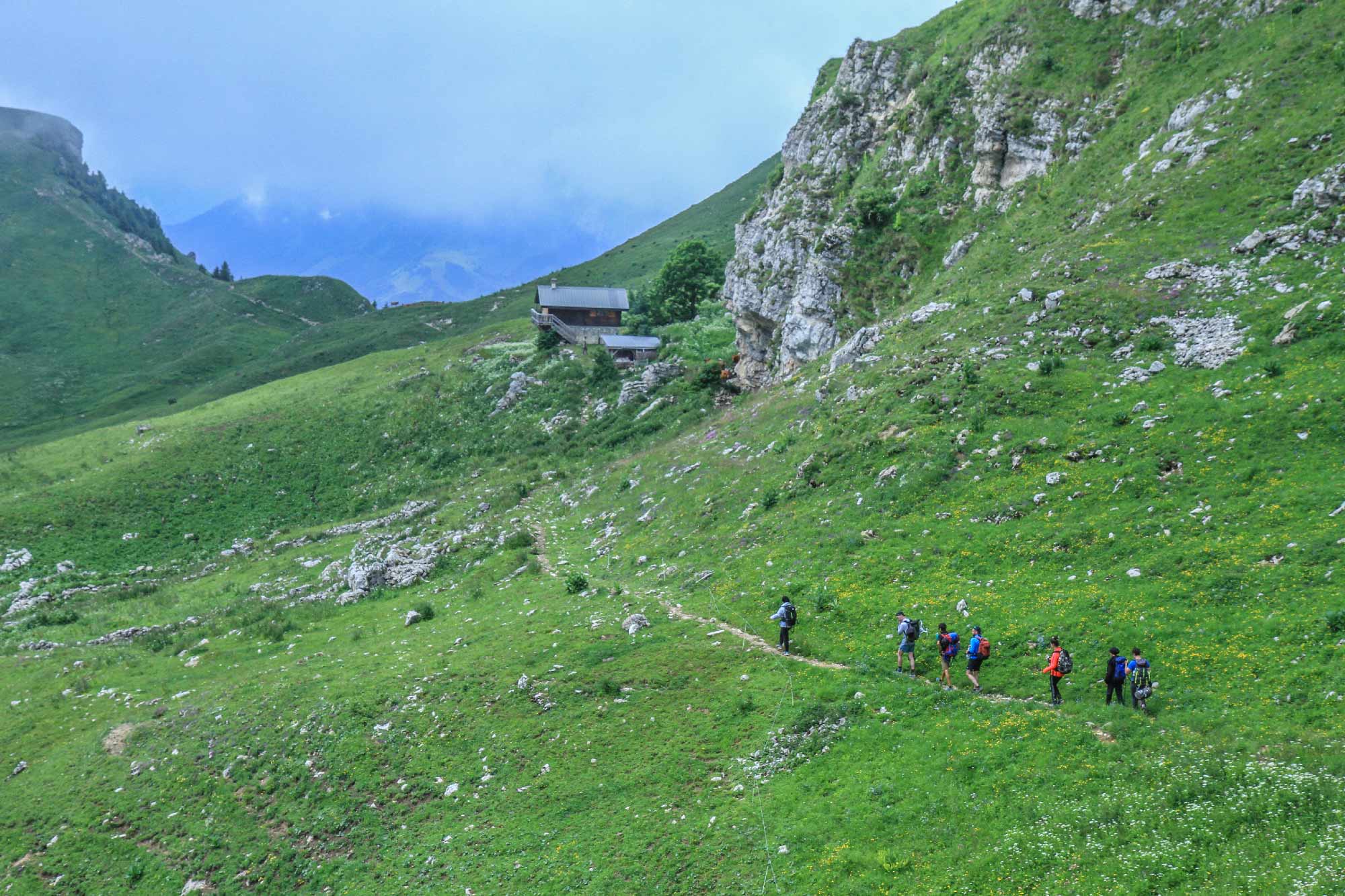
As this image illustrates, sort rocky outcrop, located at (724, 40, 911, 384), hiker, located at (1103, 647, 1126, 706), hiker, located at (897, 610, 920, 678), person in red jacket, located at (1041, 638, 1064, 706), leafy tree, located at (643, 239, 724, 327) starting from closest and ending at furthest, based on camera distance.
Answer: hiker, located at (1103, 647, 1126, 706), person in red jacket, located at (1041, 638, 1064, 706), hiker, located at (897, 610, 920, 678), rocky outcrop, located at (724, 40, 911, 384), leafy tree, located at (643, 239, 724, 327)

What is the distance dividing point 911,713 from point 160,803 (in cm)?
2774

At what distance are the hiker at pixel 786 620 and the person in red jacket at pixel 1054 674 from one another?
8330 millimetres

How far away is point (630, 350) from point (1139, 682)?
230ft

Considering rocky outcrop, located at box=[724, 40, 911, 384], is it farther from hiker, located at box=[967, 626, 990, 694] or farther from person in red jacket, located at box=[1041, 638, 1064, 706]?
person in red jacket, located at box=[1041, 638, 1064, 706]

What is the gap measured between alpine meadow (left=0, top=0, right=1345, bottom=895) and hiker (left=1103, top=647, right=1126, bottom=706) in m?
0.48

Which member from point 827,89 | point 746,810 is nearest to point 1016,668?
point 746,810

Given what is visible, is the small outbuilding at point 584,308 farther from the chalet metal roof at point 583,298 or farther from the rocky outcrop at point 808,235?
the rocky outcrop at point 808,235

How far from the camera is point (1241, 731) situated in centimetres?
1636

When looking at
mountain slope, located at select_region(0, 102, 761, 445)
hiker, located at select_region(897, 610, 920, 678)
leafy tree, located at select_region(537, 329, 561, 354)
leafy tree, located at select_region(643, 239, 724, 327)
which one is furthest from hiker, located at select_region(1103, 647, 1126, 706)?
mountain slope, located at select_region(0, 102, 761, 445)

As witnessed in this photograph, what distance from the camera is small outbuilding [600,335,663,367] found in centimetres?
8294

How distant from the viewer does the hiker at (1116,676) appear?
18734mm

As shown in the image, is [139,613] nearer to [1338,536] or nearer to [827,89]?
[1338,536]

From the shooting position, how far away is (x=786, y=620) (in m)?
25.8

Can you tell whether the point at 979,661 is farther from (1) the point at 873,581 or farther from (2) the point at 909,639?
(1) the point at 873,581
